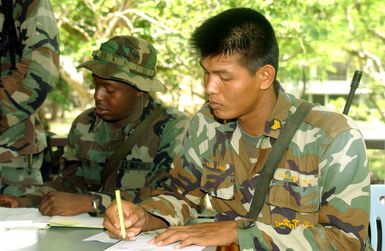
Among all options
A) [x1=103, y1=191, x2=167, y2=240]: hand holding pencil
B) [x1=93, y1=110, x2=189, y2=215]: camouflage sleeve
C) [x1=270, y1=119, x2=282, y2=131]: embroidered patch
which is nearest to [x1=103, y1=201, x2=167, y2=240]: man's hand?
[x1=103, y1=191, x2=167, y2=240]: hand holding pencil

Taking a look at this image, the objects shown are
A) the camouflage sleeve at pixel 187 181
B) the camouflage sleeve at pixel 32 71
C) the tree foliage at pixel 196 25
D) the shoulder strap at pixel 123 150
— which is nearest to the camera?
the camouflage sleeve at pixel 187 181

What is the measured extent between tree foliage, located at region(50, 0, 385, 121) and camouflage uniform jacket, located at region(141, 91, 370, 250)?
3571 millimetres

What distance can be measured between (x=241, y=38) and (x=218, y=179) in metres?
0.45

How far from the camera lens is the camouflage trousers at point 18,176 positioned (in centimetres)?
245

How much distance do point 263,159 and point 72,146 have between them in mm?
1221

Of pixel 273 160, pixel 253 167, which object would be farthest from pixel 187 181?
pixel 273 160

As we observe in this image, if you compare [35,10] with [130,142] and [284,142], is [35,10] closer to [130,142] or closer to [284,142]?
[130,142]

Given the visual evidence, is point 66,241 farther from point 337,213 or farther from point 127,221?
point 337,213

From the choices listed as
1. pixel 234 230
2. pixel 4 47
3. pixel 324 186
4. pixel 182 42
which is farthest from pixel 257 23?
pixel 182 42

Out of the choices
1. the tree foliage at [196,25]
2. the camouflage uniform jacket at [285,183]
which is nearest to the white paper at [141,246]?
the camouflage uniform jacket at [285,183]

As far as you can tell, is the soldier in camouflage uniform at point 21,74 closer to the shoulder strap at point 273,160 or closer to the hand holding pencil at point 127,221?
the hand holding pencil at point 127,221

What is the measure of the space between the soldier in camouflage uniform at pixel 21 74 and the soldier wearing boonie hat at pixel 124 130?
0.19 meters

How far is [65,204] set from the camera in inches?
80.7

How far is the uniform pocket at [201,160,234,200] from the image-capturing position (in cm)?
187
